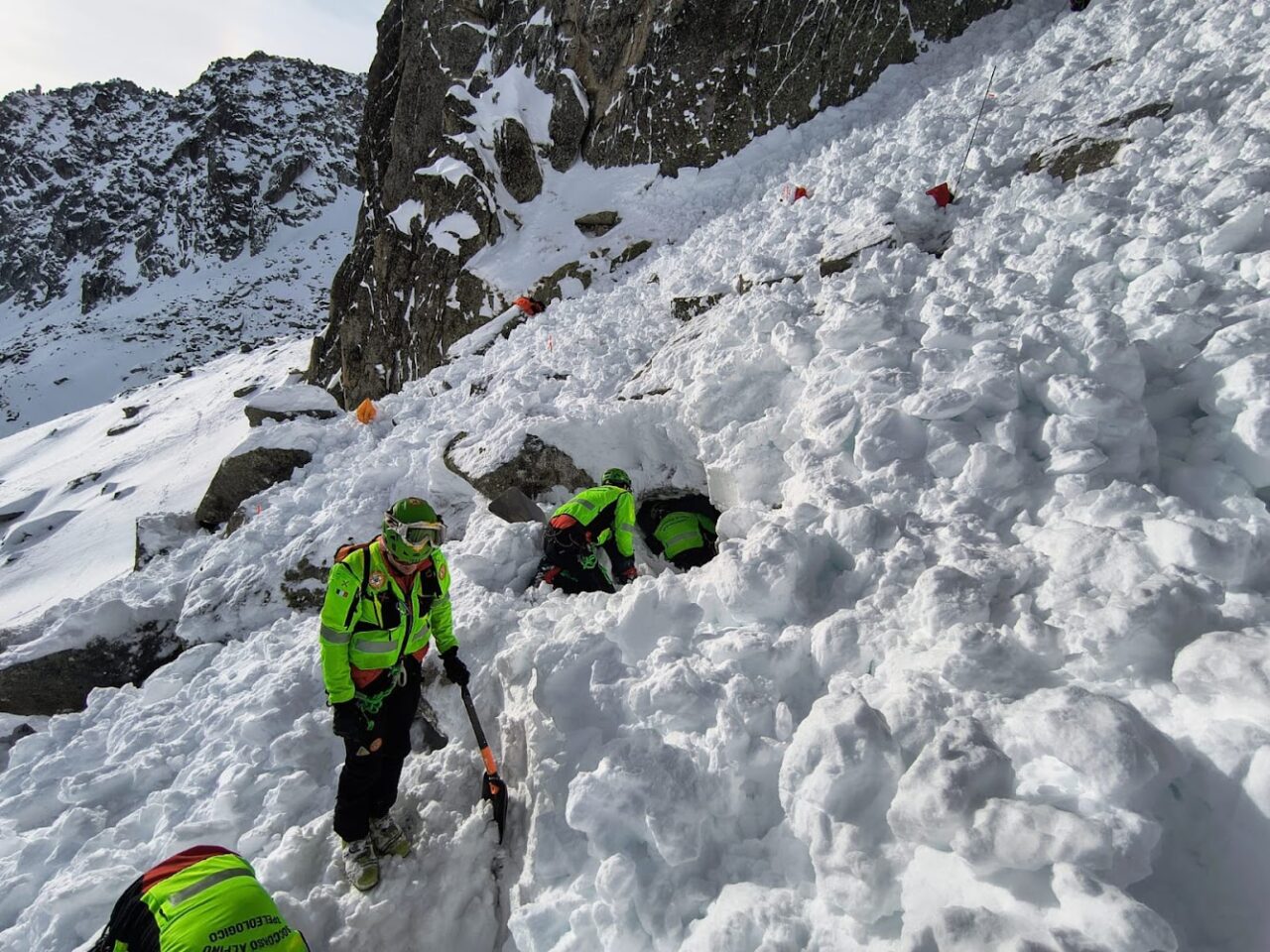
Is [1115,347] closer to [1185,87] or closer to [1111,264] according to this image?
A: [1111,264]

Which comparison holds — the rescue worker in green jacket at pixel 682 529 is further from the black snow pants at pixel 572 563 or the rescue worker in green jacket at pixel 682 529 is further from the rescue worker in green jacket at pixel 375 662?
the rescue worker in green jacket at pixel 375 662

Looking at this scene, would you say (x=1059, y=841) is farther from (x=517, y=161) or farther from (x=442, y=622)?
(x=517, y=161)

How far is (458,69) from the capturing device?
19859mm

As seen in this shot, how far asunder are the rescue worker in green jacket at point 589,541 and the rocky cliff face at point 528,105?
40.8 feet

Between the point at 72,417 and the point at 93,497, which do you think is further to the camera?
the point at 72,417

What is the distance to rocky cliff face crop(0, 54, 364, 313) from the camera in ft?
244

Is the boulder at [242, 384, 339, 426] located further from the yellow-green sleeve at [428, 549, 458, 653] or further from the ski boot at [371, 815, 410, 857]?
the ski boot at [371, 815, 410, 857]

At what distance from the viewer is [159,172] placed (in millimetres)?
82250

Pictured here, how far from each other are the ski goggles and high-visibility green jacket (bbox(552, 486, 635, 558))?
5.77 ft

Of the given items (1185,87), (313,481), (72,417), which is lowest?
(1185,87)

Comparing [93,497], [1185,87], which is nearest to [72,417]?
[93,497]

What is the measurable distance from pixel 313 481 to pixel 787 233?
24.5 ft

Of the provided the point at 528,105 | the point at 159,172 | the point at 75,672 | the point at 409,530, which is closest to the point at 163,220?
the point at 159,172

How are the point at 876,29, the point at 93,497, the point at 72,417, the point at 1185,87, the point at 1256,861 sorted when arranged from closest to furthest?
the point at 1256,861 < the point at 1185,87 < the point at 876,29 < the point at 93,497 < the point at 72,417
